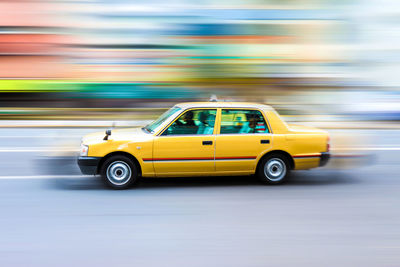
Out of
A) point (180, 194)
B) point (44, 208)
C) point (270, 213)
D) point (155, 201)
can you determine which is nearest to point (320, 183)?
point (270, 213)

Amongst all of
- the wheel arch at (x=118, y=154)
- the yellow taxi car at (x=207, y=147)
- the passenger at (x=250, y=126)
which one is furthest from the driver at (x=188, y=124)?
the wheel arch at (x=118, y=154)

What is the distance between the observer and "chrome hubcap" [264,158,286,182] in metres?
6.20

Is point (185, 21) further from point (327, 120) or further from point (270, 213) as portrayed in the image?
point (270, 213)

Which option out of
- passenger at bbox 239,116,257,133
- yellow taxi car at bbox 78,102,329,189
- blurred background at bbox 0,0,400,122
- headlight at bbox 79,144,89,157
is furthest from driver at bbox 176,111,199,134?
blurred background at bbox 0,0,400,122

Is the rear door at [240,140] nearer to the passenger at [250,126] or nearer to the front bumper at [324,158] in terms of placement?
the passenger at [250,126]

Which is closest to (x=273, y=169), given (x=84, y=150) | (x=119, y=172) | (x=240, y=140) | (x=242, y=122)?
(x=240, y=140)

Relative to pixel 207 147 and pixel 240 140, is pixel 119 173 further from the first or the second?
pixel 240 140

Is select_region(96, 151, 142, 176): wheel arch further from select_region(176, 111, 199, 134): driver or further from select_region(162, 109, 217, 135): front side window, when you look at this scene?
select_region(176, 111, 199, 134): driver

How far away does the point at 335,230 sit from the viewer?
4.46 metres

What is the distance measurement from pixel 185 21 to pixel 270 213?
1249 centimetres

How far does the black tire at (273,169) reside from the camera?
6188mm

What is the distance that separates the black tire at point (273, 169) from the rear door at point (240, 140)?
0.15 meters

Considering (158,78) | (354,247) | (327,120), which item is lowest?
(354,247)

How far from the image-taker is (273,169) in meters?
6.24
